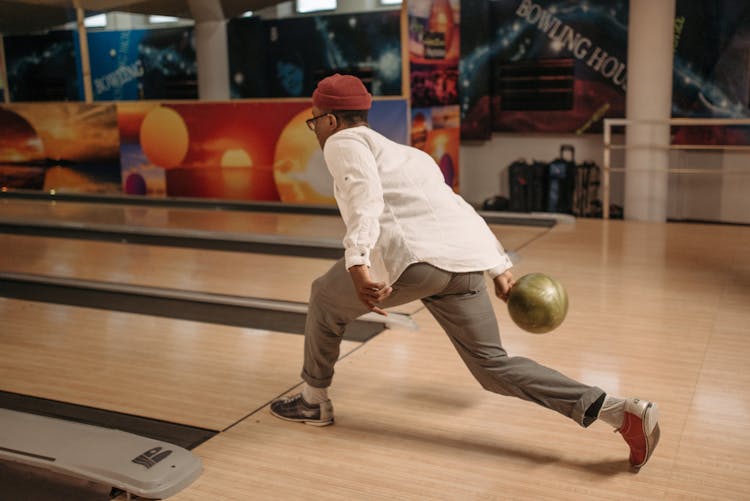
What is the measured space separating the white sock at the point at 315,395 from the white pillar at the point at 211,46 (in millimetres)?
7803

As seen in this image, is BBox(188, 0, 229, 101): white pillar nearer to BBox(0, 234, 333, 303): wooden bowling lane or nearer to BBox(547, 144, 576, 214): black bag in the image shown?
BBox(0, 234, 333, 303): wooden bowling lane

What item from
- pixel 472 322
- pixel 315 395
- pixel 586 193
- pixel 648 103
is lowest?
pixel 315 395

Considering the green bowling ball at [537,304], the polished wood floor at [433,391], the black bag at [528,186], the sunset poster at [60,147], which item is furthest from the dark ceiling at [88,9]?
the green bowling ball at [537,304]

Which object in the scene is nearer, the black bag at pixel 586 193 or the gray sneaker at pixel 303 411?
the gray sneaker at pixel 303 411

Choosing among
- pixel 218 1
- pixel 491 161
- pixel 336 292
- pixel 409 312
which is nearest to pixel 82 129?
pixel 218 1

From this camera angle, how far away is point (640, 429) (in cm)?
265

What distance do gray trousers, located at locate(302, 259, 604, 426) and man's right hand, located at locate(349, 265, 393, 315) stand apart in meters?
0.13

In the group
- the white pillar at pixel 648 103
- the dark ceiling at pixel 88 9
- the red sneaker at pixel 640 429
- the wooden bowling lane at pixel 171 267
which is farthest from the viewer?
the dark ceiling at pixel 88 9

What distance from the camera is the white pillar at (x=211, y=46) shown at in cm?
1041

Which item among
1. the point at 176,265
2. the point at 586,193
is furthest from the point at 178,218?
the point at 586,193

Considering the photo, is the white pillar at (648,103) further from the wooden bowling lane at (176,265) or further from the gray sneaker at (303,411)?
the gray sneaker at (303,411)

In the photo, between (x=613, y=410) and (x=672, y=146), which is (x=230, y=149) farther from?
(x=613, y=410)

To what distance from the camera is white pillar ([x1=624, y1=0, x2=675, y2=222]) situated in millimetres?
7629

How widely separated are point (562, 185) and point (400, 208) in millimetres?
6386
